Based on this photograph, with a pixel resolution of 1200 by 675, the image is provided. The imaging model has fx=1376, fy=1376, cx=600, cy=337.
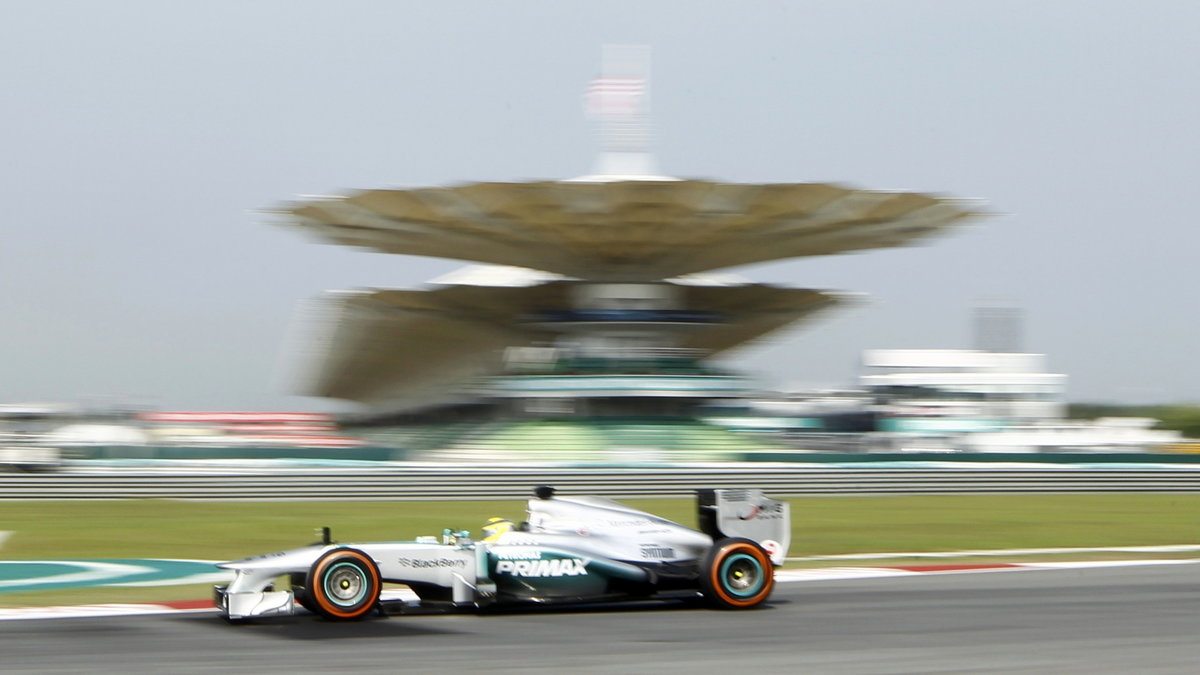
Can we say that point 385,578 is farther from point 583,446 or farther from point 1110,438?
point 1110,438

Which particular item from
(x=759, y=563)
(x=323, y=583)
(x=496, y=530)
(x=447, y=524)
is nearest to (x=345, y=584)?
(x=323, y=583)

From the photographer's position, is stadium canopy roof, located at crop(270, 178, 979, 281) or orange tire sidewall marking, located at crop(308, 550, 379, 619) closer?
orange tire sidewall marking, located at crop(308, 550, 379, 619)

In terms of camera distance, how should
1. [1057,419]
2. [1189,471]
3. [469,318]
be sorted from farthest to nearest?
1. [1057,419]
2. [469,318]
3. [1189,471]

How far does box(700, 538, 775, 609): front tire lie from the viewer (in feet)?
32.2

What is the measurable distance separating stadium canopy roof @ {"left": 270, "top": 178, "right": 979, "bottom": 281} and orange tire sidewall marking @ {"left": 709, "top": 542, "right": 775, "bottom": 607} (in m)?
28.2

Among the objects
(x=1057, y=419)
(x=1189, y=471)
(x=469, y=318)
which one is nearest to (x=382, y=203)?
(x=469, y=318)

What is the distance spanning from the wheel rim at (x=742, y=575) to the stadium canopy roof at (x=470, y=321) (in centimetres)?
3551

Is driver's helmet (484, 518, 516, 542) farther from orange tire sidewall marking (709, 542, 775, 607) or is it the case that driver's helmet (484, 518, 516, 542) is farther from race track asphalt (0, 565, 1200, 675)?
orange tire sidewall marking (709, 542, 775, 607)

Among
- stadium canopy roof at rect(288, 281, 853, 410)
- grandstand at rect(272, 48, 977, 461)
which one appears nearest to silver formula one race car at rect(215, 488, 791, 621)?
grandstand at rect(272, 48, 977, 461)

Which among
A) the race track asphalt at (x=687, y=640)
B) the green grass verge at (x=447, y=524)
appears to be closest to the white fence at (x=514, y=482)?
the green grass verge at (x=447, y=524)

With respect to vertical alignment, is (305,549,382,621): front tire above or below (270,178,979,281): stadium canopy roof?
below

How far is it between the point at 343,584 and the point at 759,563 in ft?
9.93

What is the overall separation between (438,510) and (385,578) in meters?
16.0

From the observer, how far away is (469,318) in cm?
5103
